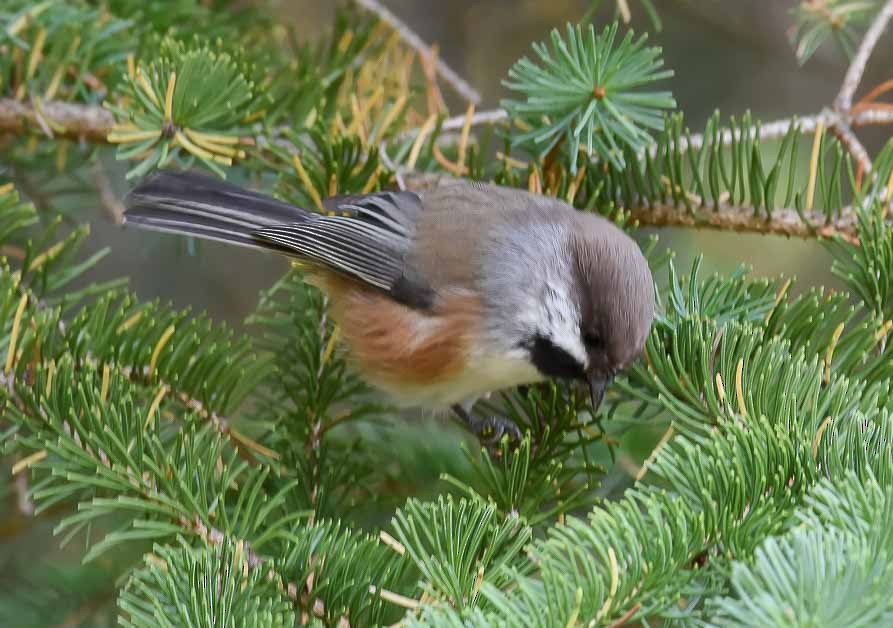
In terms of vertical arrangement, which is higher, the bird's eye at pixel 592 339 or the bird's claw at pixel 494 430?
the bird's eye at pixel 592 339

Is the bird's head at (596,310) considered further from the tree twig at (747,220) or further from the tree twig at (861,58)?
the tree twig at (861,58)

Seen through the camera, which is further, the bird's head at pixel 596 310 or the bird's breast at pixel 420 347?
the bird's breast at pixel 420 347

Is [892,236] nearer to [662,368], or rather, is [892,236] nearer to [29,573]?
[662,368]

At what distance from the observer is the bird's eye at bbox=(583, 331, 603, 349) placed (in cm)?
150

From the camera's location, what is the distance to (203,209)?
1695mm

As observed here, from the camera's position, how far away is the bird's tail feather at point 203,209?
1.66m

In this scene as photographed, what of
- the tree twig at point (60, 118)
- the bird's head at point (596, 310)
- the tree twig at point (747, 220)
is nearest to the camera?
the bird's head at point (596, 310)

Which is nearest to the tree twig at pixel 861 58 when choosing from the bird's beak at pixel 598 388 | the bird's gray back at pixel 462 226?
the bird's gray back at pixel 462 226

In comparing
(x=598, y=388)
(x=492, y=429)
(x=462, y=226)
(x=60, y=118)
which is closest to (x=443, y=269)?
(x=462, y=226)

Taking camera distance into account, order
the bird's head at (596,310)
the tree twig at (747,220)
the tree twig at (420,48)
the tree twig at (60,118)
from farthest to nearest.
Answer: the tree twig at (420,48) < the tree twig at (60,118) < the tree twig at (747,220) < the bird's head at (596,310)

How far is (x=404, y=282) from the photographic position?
1.89 m

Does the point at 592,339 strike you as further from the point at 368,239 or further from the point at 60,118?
the point at 60,118

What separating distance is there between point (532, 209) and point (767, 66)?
1.88 metres

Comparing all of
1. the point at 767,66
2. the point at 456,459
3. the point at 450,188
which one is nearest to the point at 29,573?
the point at 456,459
